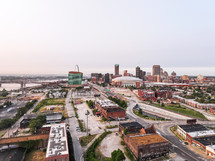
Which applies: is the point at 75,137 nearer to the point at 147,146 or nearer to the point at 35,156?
the point at 35,156

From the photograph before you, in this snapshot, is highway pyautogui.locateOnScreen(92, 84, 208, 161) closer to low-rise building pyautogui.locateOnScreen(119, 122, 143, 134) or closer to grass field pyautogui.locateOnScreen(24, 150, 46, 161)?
low-rise building pyautogui.locateOnScreen(119, 122, 143, 134)

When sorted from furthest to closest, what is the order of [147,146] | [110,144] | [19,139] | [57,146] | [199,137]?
1. [199,137]
2. [110,144]
3. [19,139]
4. [147,146]
5. [57,146]

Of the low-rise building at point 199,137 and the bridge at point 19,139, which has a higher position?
the bridge at point 19,139

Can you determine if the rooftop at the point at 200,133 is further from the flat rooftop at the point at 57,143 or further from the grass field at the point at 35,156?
the grass field at the point at 35,156

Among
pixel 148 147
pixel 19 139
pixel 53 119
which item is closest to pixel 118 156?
pixel 148 147

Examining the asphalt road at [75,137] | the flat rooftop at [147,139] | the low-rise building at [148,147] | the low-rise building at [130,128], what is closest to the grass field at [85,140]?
the asphalt road at [75,137]

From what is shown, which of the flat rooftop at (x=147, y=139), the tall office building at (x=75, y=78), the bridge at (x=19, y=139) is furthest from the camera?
the tall office building at (x=75, y=78)

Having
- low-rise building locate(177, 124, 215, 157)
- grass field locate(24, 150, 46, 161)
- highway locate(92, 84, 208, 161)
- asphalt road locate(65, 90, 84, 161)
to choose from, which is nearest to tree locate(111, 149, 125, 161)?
asphalt road locate(65, 90, 84, 161)

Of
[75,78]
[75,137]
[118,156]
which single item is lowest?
[75,137]
